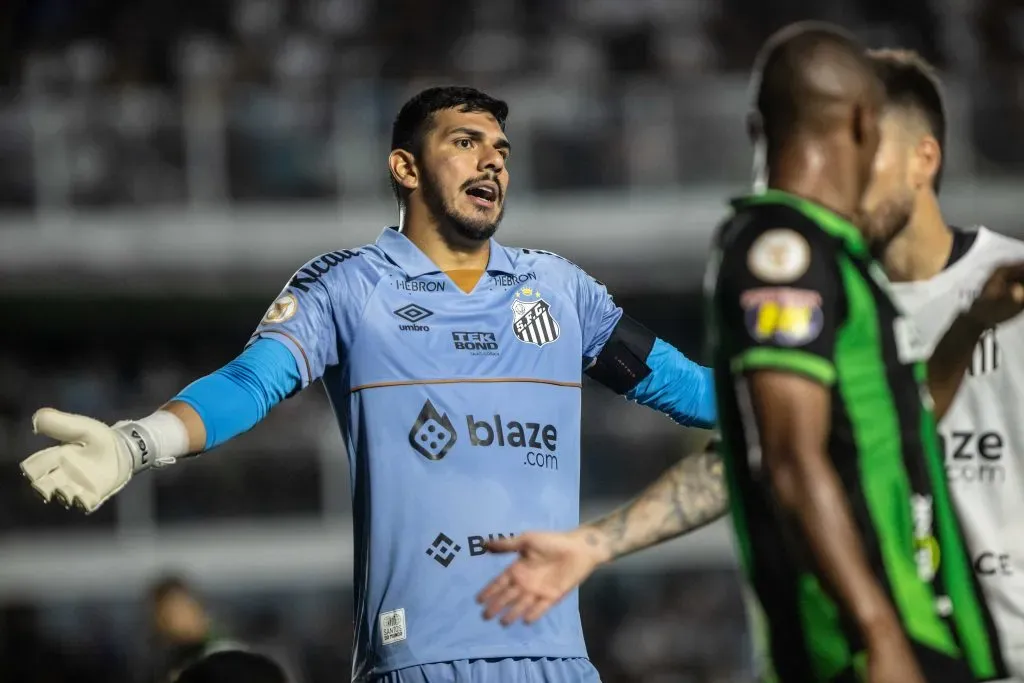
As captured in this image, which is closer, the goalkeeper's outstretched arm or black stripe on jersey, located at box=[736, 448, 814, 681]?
black stripe on jersey, located at box=[736, 448, 814, 681]

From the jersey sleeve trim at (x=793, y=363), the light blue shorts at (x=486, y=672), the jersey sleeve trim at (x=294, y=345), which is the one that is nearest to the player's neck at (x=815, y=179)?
the jersey sleeve trim at (x=793, y=363)

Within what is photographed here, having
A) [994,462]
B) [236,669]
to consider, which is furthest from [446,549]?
[994,462]

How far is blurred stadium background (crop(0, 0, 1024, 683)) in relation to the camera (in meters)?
17.0

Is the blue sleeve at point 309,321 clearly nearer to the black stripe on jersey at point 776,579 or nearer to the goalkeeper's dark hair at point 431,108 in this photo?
the goalkeeper's dark hair at point 431,108

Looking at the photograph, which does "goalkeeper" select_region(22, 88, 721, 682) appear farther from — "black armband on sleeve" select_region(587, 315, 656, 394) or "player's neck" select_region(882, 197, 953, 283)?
"player's neck" select_region(882, 197, 953, 283)

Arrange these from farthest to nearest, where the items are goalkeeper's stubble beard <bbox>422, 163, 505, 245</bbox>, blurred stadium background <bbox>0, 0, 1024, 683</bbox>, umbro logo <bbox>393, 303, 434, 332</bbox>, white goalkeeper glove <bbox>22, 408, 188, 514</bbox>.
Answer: blurred stadium background <bbox>0, 0, 1024, 683</bbox> < goalkeeper's stubble beard <bbox>422, 163, 505, 245</bbox> < umbro logo <bbox>393, 303, 434, 332</bbox> < white goalkeeper glove <bbox>22, 408, 188, 514</bbox>

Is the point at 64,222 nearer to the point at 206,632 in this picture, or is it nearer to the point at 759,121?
the point at 206,632

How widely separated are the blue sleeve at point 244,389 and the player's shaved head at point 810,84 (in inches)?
69.4

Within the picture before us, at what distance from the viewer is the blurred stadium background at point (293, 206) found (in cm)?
1702

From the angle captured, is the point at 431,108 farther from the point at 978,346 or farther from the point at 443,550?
→ the point at 978,346

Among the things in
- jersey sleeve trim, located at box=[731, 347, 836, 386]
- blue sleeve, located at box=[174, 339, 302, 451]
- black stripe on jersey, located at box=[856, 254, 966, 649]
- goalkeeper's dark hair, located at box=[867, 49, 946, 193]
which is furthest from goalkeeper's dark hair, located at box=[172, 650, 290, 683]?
goalkeeper's dark hair, located at box=[867, 49, 946, 193]

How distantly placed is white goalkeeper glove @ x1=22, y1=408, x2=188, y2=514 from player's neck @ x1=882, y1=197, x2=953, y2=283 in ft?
7.21

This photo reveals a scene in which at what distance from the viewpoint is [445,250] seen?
18.0 ft

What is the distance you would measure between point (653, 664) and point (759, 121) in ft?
40.3
